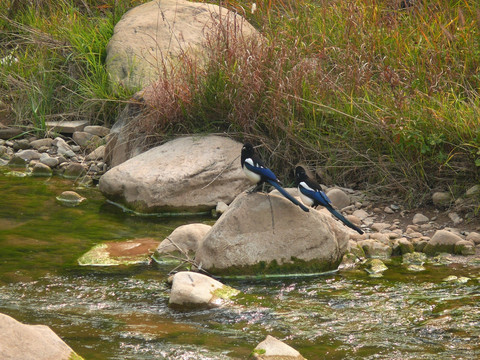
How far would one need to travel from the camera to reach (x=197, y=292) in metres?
5.11

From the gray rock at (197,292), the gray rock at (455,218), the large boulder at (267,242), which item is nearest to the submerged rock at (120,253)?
the large boulder at (267,242)

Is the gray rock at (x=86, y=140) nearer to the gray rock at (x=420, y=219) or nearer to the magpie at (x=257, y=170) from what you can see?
the magpie at (x=257, y=170)

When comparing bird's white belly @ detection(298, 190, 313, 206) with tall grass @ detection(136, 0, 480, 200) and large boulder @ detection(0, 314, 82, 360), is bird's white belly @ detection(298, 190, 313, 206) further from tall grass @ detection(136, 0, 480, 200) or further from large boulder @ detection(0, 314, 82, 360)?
large boulder @ detection(0, 314, 82, 360)

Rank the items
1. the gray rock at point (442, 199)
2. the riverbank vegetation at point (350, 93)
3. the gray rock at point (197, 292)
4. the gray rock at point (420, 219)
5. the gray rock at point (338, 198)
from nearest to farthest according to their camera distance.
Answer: the gray rock at point (197, 292)
the gray rock at point (420, 219)
the gray rock at point (442, 199)
the riverbank vegetation at point (350, 93)
the gray rock at point (338, 198)

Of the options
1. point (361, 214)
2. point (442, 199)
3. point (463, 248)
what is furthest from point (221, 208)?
point (463, 248)

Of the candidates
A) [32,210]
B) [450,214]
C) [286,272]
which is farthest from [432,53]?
[32,210]

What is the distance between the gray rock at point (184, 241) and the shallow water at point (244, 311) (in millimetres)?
195

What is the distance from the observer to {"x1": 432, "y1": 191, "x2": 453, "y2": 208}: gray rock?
7.08 m

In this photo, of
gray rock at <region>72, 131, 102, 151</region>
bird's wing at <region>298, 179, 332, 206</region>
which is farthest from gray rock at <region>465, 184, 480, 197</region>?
gray rock at <region>72, 131, 102, 151</region>

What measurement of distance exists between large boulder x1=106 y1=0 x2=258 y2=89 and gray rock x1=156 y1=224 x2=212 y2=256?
3.35 m

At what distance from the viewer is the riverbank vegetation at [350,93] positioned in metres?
7.19

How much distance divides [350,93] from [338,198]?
4.13 ft

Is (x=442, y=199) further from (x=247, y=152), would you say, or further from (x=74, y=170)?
(x=74, y=170)

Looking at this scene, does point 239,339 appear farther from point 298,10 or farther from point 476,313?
point 298,10
